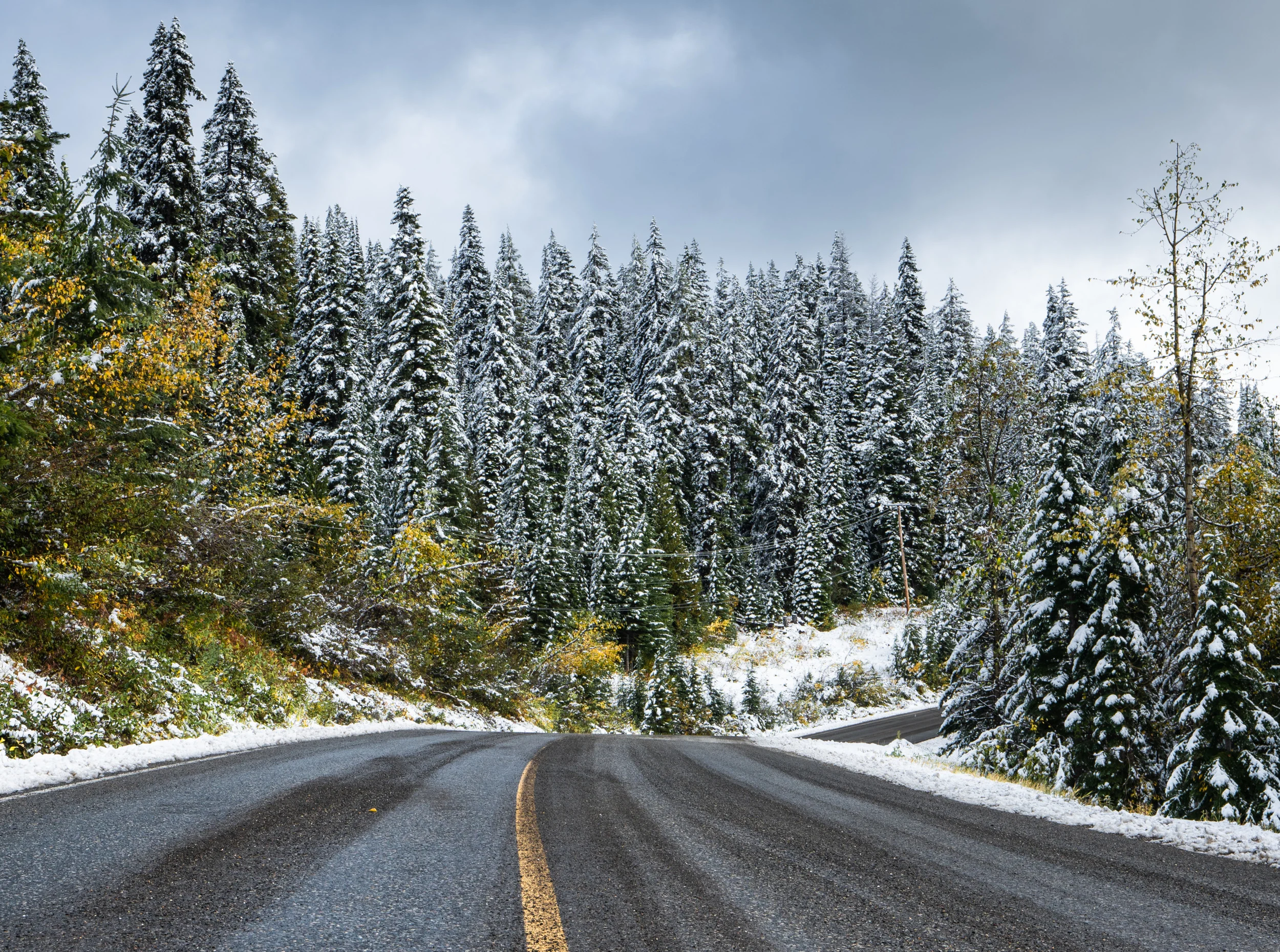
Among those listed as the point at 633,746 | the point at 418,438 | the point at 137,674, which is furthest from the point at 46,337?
the point at 418,438

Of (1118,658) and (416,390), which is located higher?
(416,390)

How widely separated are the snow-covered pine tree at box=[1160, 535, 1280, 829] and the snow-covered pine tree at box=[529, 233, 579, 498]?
38.9 metres

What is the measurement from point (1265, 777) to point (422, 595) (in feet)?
64.4

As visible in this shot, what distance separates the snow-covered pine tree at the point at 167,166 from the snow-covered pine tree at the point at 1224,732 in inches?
1038

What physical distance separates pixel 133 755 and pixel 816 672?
1396 inches

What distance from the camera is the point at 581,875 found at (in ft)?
12.8

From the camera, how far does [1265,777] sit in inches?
374

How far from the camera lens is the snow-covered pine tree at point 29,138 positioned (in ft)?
43.8

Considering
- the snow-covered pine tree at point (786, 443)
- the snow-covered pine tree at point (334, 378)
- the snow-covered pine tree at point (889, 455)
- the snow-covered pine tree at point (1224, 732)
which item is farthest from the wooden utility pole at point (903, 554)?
the snow-covered pine tree at point (1224, 732)

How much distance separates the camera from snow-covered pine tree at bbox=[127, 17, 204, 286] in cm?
2280

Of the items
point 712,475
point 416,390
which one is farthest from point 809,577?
point 416,390

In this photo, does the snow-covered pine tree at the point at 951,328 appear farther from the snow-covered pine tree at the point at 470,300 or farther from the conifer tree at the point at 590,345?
the snow-covered pine tree at the point at 470,300

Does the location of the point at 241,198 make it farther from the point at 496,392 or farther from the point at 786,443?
the point at 786,443

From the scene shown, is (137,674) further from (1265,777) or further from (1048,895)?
(1265,777)
